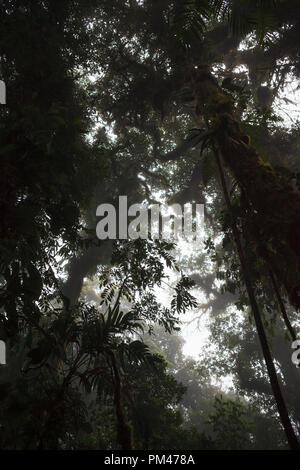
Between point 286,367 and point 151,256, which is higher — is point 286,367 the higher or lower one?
the higher one

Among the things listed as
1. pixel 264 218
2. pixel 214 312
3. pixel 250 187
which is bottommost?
pixel 264 218

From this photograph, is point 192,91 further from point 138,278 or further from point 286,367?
point 286,367

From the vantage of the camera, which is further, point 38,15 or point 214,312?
point 214,312

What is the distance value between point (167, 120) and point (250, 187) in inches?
436

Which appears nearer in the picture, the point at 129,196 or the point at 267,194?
the point at 267,194

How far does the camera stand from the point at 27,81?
633 cm

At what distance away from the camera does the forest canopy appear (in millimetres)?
3104

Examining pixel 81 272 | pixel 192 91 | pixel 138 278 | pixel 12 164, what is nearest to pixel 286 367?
pixel 81 272

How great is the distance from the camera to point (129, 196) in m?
15.5

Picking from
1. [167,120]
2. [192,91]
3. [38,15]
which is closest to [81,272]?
[167,120]

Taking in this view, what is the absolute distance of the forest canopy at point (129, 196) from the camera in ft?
10.2

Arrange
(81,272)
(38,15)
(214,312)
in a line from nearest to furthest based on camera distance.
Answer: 1. (38,15)
2. (81,272)
3. (214,312)

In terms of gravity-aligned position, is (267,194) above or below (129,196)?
below
